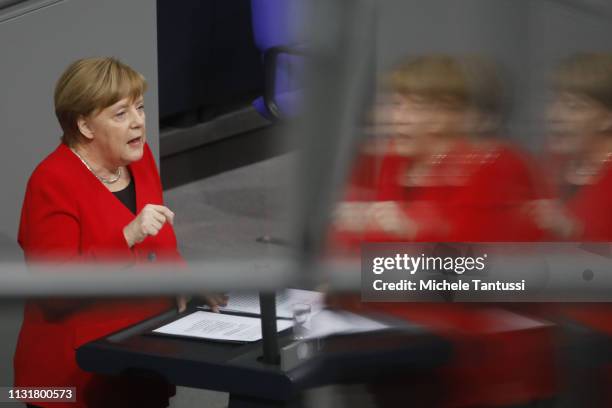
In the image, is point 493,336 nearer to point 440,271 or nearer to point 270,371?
point 440,271

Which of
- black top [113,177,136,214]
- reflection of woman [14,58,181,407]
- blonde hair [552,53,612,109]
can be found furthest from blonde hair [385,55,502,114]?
black top [113,177,136,214]

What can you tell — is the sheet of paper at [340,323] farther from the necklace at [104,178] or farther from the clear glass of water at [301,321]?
the necklace at [104,178]

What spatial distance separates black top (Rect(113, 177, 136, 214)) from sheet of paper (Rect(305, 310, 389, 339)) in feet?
3.21

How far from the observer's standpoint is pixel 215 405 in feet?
3.15

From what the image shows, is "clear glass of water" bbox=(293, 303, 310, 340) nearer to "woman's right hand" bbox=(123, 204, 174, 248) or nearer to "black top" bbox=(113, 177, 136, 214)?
"woman's right hand" bbox=(123, 204, 174, 248)

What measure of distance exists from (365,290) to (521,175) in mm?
133

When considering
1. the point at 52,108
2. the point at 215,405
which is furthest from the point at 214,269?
the point at 52,108

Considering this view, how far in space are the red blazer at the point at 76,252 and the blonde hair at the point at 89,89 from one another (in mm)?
55

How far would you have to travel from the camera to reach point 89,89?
1.64 metres

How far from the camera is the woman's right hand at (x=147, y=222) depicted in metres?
1.45

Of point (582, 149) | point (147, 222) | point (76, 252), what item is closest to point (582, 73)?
point (582, 149)

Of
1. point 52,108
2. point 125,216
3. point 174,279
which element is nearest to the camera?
point 174,279

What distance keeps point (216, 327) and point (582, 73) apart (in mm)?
604

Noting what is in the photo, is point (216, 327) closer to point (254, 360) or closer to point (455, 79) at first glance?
point (254, 360)
